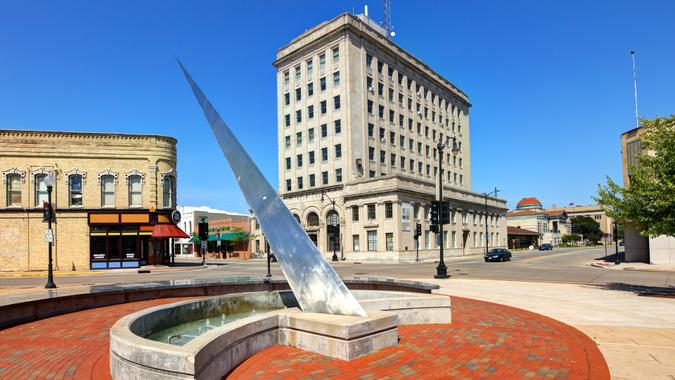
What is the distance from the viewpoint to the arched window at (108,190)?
119 feet

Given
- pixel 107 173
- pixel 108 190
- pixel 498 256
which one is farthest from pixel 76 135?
pixel 498 256

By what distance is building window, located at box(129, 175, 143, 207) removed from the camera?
37.0 metres

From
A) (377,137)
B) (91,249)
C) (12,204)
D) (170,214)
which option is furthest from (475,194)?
(12,204)

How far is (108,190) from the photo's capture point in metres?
36.5

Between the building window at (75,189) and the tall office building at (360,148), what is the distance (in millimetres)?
25208

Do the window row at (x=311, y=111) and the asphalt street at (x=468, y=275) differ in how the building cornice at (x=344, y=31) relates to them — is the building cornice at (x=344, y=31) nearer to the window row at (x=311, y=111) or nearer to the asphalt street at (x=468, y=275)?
the window row at (x=311, y=111)

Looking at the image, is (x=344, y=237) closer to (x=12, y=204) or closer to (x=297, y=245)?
(x=12, y=204)

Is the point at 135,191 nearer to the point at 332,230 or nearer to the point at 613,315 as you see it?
the point at 332,230

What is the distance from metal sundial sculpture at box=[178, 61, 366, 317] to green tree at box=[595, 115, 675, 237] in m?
12.1

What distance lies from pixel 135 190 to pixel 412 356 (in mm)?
35527

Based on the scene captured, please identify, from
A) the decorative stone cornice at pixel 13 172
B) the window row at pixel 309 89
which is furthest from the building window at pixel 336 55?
the decorative stone cornice at pixel 13 172

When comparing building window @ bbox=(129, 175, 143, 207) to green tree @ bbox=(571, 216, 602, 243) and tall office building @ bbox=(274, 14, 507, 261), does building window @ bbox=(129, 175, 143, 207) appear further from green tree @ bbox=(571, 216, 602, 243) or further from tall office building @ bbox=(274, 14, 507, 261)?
green tree @ bbox=(571, 216, 602, 243)

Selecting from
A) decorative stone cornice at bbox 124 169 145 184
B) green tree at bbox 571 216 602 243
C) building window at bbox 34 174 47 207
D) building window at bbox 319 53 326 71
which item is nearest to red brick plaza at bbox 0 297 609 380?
decorative stone cornice at bbox 124 169 145 184

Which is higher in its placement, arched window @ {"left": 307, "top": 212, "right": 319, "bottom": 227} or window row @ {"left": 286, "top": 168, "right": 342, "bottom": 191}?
window row @ {"left": 286, "top": 168, "right": 342, "bottom": 191}
